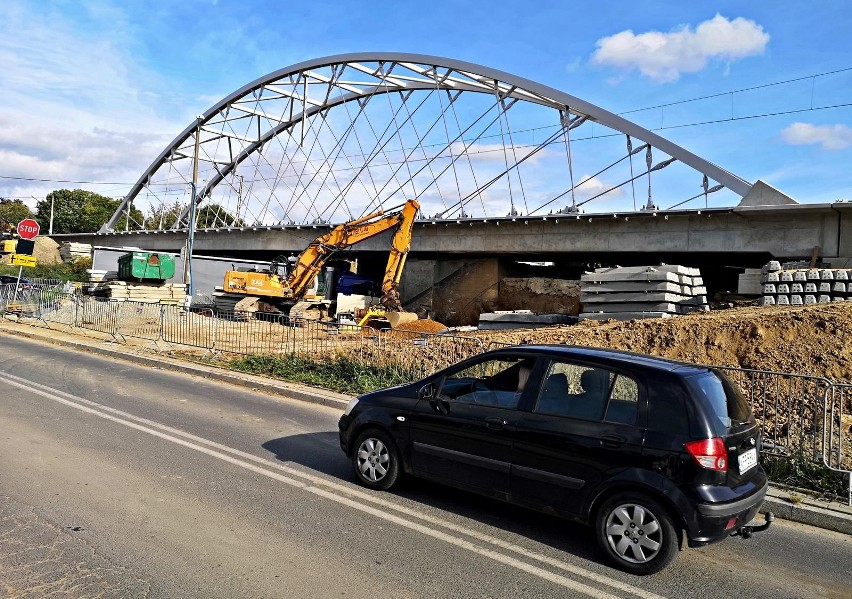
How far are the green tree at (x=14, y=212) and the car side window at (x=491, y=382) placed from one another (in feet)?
337

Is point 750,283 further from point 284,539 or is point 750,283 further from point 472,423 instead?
point 284,539

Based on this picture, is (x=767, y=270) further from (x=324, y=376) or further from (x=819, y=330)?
(x=324, y=376)

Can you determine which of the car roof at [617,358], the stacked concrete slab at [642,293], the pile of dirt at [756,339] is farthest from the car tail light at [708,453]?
the stacked concrete slab at [642,293]

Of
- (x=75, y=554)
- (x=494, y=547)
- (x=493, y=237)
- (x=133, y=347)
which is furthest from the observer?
(x=493, y=237)

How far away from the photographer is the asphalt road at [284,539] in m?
4.32

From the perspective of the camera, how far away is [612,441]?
4.89 m

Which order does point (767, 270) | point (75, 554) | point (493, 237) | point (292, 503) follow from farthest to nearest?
point (493, 237) < point (767, 270) < point (292, 503) < point (75, 554)

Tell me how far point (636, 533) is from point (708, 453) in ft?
2.51

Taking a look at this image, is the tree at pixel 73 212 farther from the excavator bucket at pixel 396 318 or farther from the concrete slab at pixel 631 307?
the concrete slab at pixel 631 307

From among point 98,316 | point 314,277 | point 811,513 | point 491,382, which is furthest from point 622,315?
point 314,277

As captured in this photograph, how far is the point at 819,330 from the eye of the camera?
11.4m

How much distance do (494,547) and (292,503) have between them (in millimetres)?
1867

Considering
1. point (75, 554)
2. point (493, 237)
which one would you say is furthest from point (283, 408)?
point (493, 237)

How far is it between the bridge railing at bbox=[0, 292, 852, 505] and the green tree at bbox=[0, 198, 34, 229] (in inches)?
3040
